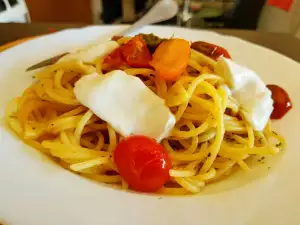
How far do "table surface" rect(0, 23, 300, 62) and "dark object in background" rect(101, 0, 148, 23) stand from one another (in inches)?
89.4

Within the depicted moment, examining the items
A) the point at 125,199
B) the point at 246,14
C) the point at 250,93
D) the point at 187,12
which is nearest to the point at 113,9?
the point at 187,12

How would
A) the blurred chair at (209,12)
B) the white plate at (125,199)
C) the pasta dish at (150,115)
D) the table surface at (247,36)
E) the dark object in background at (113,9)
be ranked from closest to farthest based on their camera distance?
the white plate at (125,199) → the pasta dish at (150,115) → the table surface at (247,36) → the blurred chair at (209,12) → the dark object in background at (113,9)

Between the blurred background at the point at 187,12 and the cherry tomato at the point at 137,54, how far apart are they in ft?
6.57

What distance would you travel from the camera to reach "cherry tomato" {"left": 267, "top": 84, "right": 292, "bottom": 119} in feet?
5.62

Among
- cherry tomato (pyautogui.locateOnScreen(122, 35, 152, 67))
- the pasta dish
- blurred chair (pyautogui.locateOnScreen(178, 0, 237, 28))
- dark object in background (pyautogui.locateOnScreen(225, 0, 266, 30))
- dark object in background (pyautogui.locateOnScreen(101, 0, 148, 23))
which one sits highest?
cherry tomato (pyautogui.locateOnScreen(122, 35, 152, 67))

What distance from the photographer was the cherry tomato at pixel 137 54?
63.5 inches

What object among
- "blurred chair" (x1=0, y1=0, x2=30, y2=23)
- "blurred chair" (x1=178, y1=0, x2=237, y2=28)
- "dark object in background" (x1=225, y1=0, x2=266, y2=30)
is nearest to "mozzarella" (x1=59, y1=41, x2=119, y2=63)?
"blurred chair" (x1=0, y1=0, x2=30, y2=23)

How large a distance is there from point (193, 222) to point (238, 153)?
0.45 m

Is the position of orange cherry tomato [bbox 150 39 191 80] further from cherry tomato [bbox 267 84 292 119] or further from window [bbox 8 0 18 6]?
window [bbox 8 0 18 6]

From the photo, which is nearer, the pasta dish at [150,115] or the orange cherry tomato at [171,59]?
the pasta dish at [150,115]

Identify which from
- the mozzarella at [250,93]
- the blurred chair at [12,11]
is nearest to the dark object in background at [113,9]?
the blurred chair at [12,11]

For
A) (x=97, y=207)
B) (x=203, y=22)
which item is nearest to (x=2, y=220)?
(x=97, y=207)

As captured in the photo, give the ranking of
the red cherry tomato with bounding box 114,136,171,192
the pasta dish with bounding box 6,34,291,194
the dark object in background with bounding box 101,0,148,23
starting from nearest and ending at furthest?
the red cherry tomato with bounding box 114,136,171,192, the pasta dish with bounding box 6,34,291,194, the dark object in background with bounding box 101,0,148,23

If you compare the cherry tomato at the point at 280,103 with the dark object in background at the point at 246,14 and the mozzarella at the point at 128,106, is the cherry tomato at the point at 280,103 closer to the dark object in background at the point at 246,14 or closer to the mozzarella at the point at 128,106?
the mozzarella at the point at 128,106
